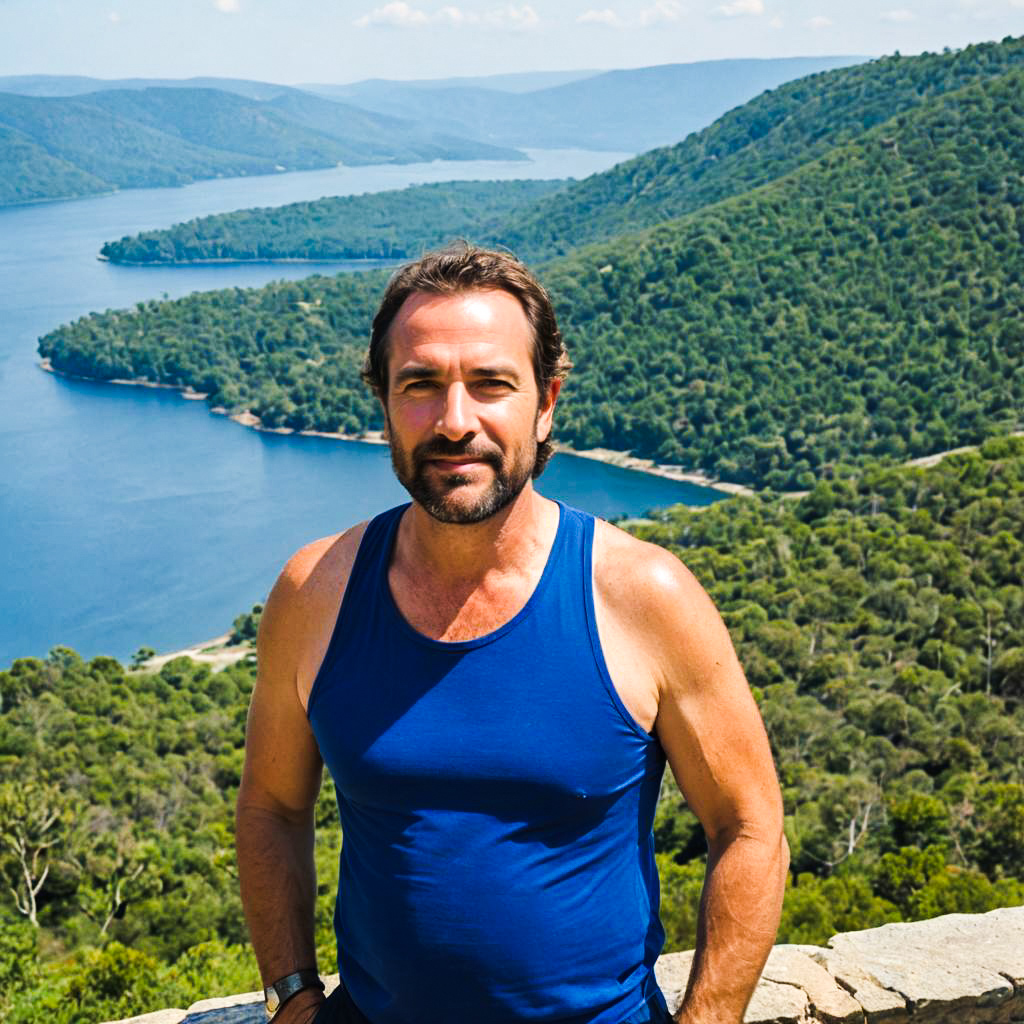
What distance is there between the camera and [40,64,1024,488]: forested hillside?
52.3m

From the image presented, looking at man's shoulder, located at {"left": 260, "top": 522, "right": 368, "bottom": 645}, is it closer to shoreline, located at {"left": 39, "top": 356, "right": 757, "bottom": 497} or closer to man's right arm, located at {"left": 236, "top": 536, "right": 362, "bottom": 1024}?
man's right arm, located at {"left": 236, "top": 536, "right": 362, "bottom": 1024}

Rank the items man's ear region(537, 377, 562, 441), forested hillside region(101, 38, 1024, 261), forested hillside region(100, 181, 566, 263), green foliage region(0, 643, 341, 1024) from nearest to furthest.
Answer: man's ear region(537, 377, 562, 441) → green foliage region(0, 643, 341, 1024) → forested hillside region(101, 38, 1024, 261) → forested hillside region(100, 181, 566, 263)

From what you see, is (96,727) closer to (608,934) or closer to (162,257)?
(608,934)

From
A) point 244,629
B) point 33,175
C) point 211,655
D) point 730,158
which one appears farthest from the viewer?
point 33,175

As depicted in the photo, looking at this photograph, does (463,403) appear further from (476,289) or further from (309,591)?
(309,591)

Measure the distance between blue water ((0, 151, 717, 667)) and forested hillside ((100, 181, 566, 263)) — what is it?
28873 mm

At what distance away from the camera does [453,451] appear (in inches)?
67.2

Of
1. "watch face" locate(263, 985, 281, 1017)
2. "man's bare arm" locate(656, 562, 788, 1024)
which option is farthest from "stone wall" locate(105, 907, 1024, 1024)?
"man's bare arm" locate(656, 562, 788, 1024)

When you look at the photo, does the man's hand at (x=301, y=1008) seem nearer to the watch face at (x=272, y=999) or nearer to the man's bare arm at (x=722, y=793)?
the watch face at (x=272, y=999)

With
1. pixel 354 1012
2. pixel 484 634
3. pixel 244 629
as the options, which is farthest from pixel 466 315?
pixel 244 629

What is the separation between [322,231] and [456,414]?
11642 cm

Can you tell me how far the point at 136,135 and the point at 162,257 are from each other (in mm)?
83958

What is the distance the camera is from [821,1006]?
2.43 metres

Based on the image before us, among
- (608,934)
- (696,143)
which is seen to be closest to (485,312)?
(608,934)
